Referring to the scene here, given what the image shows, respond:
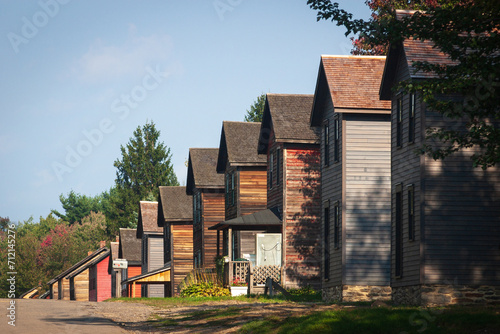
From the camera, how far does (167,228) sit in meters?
55.2

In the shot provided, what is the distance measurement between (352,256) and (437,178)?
660cm

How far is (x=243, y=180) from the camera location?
4159 cm

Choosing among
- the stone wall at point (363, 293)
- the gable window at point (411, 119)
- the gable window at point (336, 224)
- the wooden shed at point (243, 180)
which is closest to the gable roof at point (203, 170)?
the wooden shed at point (243, 180)

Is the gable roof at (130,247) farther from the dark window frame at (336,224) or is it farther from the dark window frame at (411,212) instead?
the dark window frame at (411,212)

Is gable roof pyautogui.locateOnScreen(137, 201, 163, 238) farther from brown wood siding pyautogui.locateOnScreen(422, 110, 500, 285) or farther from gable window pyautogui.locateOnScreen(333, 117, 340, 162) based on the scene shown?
brown wood siding pyautogui.locateOnScreen(422, 110, 500, 285)

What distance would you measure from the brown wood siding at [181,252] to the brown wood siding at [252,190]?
43.4ft

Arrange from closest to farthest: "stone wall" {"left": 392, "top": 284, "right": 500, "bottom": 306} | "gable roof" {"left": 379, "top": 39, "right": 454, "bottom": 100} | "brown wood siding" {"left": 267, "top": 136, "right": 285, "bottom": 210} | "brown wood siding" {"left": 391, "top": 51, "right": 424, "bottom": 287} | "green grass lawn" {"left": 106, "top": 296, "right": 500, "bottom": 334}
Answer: "green grass lawn" {"left": 106, "top": 296, "right": 500, "bottom": 334} < "stone wall" {"left": 392, "top": 284, "right": 500, "bottom": 306} < "brown wood siding" {"left": 391, "top": 51, "right": 424, "bottom": 287} < "gable roof" {"left": 379, "top": 39, "right": 454, "bottom": 100} < "brown wood siding" {"left": 267, "top": 136, "right": 285, "bottom": 210}

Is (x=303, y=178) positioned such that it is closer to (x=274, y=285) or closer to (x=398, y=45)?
(x=274, y=285)

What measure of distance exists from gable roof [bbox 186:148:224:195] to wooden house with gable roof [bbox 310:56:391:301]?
55.9 feet

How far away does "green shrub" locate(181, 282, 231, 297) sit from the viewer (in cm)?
3550

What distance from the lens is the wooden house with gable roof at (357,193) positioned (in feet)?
95.2

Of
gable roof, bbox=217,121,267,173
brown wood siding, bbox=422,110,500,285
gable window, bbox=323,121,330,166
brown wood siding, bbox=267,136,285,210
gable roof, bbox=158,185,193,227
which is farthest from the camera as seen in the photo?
gable roof, bbox=158,185,193,227

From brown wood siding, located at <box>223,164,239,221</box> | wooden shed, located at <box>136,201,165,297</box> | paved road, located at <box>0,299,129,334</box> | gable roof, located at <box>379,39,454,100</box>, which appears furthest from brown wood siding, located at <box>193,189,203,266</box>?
gable roof, located at <box>379,39,454,100</box>

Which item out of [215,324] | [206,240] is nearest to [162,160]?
[206,240]
